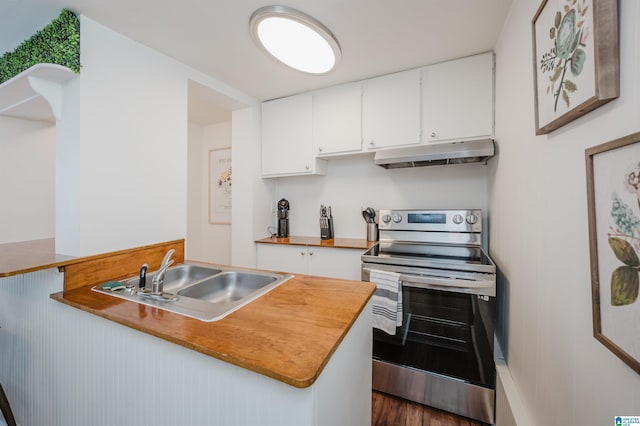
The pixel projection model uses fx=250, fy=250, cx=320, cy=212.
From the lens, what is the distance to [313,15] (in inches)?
56.6

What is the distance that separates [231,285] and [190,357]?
687 millimetres

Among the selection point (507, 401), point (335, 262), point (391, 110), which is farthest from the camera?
point (335, 262)

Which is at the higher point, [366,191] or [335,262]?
[366,191]

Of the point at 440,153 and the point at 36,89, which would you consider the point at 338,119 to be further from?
the point at 36,89

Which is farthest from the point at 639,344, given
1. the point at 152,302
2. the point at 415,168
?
the point at 415,168

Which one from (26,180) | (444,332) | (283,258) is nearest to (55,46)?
(26,180)

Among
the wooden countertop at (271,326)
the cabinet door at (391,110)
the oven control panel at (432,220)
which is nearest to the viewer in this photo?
the wooden countertop at (271,326)

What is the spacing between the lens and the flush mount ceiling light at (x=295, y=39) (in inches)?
47.5

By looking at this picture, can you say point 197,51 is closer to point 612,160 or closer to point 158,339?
point 158,339

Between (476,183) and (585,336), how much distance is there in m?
1.69

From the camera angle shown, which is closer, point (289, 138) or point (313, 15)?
point (313, 15)

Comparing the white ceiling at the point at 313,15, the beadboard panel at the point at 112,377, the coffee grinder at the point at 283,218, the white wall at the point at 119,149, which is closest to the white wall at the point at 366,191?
the coffee grinder at the point at 283,218

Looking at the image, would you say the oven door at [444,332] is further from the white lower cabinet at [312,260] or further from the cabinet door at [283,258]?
the cabinet door at [283,258]

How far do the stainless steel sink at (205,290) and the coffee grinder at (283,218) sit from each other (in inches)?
50.8
